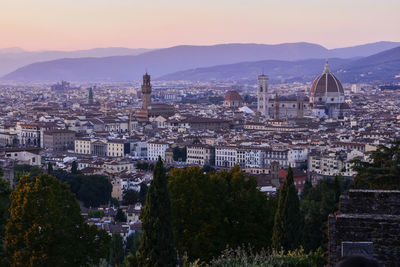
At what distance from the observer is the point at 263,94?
96.1 m

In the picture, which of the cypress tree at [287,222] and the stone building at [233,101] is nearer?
the cypress tree at [287,222]

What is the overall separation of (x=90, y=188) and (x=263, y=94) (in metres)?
63.5

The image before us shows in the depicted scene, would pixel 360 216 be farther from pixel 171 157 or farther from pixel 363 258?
pixel 171 157

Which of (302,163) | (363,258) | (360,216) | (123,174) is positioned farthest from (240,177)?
(302,163)

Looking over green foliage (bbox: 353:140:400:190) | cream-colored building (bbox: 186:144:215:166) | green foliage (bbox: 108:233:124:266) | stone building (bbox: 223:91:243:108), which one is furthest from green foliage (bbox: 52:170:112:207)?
stone building (bbox: 223:91:243:108)

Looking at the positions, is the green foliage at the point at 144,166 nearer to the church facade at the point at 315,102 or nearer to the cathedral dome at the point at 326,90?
the church facade at the point at 315,102

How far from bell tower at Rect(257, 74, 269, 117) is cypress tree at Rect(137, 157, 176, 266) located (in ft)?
277

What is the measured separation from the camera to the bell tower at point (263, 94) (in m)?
95.5

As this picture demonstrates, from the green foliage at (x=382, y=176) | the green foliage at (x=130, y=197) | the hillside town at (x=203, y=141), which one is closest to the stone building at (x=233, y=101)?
the hillside town at (x=203, y=141)

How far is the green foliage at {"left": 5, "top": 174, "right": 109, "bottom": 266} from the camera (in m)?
10.6

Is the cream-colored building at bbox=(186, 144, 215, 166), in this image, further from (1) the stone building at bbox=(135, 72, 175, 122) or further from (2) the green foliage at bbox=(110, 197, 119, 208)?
(1) the stone building at bbox=(135, 72, 175, 122)

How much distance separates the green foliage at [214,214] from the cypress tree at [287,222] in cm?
85

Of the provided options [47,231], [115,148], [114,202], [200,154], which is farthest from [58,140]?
[47,231]

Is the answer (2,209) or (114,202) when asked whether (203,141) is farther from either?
(2,209)
